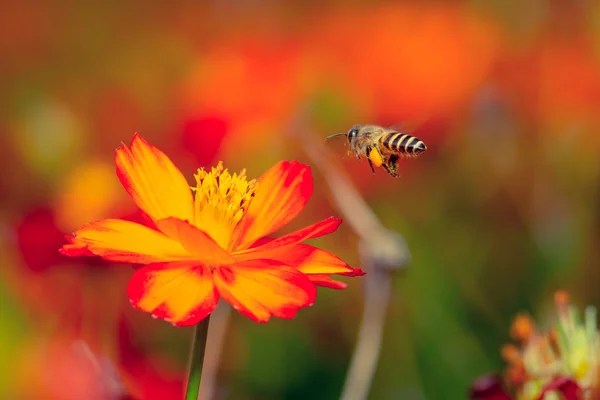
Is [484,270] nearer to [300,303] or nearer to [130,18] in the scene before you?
[300,303]

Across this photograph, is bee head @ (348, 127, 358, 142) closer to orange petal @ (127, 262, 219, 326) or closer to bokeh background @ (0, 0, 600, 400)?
bokeh background @ (0, 0, 600, 400)

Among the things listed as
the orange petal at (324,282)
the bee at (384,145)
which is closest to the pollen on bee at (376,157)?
the bee at (384,145)

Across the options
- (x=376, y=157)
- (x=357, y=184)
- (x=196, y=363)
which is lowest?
(x=196, y=363)

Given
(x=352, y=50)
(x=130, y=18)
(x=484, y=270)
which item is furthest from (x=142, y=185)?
(x=130, y=18)

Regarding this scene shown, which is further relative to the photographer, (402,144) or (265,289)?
(402,144)

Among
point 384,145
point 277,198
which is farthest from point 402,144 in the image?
point 277,198

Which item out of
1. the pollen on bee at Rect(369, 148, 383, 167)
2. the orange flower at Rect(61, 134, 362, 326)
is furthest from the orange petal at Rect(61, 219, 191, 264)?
the pollen on bee at Rect(369, 148, 383, 167)

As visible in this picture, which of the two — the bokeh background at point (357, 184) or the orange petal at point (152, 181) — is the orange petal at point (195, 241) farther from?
the bokeh background at point (357, 184)

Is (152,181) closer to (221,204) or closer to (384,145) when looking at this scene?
(221,204)
